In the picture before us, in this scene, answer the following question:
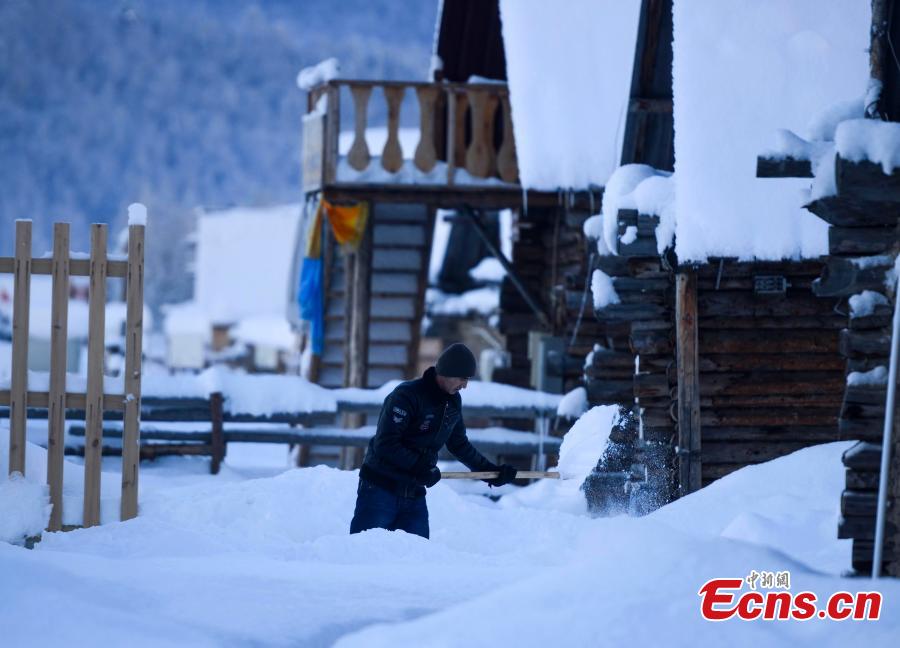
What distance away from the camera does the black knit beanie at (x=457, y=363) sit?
7.60m

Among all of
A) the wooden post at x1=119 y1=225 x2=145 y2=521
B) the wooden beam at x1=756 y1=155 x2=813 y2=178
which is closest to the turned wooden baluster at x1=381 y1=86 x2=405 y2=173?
the wooden post at x1=119 y1=225 x2=145 y2=521

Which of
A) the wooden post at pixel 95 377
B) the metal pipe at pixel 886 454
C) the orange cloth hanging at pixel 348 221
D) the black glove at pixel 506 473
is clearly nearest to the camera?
the metal pipe at pixel 886 454

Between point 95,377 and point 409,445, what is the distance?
94.3 inches

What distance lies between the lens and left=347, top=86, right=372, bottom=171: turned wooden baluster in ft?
49.0

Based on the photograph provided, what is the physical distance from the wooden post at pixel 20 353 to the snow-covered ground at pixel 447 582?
3.23ft

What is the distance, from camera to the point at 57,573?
5.41 meters

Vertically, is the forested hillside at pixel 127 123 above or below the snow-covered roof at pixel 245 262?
above

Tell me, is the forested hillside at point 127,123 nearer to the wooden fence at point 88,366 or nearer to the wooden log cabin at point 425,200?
the wooden log cabin at point 425,200

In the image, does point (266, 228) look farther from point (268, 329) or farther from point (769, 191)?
point (769, 191)

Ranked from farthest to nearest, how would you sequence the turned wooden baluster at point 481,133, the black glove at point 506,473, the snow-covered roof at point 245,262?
the snow-covered roof at point 245,262
the turned wooden baluster at point 481,133
the black glove at point 506,473

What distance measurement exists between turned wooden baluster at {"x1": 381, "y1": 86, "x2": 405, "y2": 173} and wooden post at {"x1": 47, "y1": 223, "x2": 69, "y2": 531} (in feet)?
22.5

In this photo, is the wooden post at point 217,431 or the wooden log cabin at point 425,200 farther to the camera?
the wooden log cabin at point 425,200

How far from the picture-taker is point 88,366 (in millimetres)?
8672

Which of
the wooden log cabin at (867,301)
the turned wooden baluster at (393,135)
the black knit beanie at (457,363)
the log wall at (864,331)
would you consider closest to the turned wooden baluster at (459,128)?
the turned wooden baluster at (393,135)
